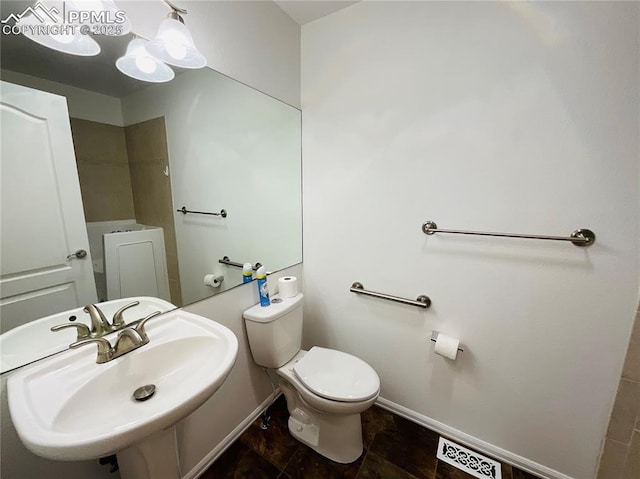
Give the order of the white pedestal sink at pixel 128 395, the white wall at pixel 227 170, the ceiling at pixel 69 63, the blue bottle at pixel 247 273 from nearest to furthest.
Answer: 1. the white pedestal sink at pixel 128 395
2. the ceiling at pixel 69 63
3. the white wall at pixel 227 170
4. the blue bottle at pixel 247 273

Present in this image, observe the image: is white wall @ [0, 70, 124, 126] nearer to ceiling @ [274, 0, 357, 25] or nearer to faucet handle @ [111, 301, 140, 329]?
faucet handle @ [111, 301, 140, 329]

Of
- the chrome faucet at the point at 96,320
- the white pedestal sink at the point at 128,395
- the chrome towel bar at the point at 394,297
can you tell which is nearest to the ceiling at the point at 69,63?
the chrome faucet at the point at 96,320

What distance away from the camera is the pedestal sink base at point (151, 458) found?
0.79m

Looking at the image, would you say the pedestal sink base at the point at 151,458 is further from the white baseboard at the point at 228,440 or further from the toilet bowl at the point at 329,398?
the toilet bowl at the point at 329,398

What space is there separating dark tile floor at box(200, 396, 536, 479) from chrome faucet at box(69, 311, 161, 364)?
87 cm

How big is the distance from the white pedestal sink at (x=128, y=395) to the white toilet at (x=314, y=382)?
403 millimetres

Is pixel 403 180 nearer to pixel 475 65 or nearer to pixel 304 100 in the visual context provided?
pixel 475 65

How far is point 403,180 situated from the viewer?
1.31m

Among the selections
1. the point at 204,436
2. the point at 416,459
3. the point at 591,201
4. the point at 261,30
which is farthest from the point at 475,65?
the point at 204,436

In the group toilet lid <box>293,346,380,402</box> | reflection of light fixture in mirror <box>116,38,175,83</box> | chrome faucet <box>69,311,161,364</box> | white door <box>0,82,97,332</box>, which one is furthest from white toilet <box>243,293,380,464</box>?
reflection of light fixture in mirror <box>116,38,175,83</box>

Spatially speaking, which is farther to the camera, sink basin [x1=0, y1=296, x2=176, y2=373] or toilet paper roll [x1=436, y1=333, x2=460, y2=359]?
toilet paper roll [x1=436, y1=333, x2=460, y2=359]

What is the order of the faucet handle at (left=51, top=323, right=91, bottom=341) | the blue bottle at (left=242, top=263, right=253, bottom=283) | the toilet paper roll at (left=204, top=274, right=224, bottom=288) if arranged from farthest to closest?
1. the blue bottle at (left=242, top=263, right=253, bottom=283)
2. the toilet paper roll at (left=204, top=274, right=224, bottom=288)
3. the faucet handle at (left=51, top=323, right=91, bottom=341)

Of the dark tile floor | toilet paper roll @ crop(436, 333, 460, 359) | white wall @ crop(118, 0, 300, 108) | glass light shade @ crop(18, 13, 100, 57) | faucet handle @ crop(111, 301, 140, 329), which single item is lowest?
the dark tile floor

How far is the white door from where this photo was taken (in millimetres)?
684
